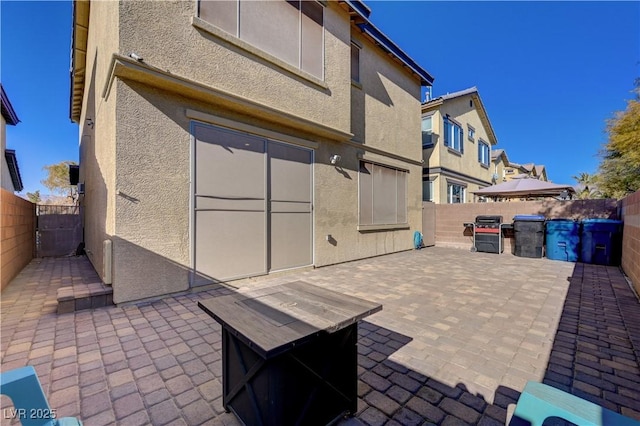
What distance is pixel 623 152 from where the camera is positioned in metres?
12.7

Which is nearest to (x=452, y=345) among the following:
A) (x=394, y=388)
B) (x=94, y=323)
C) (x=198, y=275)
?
(x=394, y=388)

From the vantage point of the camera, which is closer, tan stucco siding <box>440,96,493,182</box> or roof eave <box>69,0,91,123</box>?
roof eave <box>69,0,91,123</box>

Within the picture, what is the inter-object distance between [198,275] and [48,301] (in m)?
2.25

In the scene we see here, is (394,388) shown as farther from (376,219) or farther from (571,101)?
(571,101)

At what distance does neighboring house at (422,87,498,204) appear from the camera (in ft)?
41.9

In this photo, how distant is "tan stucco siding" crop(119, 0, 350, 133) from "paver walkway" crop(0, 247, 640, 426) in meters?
3.82

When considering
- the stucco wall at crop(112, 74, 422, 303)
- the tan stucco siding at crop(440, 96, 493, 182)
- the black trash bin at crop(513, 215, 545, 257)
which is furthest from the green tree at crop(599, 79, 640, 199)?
the stucco wall at crop(112, 74, 422, 303)

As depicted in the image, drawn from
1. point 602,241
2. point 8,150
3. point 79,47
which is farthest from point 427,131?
point 8,150

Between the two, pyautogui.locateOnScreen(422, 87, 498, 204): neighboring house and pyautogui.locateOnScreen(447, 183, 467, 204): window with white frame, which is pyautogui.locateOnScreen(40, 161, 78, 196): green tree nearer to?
pyautogui.locateOnScreen(422, 87, 498, 204): neighboring house

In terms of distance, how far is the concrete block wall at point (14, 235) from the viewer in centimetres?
483

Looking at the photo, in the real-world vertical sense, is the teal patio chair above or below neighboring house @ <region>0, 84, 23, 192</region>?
below

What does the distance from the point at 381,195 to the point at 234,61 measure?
574cm

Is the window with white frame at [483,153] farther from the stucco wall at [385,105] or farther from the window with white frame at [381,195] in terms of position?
the window with white frame at [381,195]

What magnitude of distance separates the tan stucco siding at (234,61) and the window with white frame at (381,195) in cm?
187
